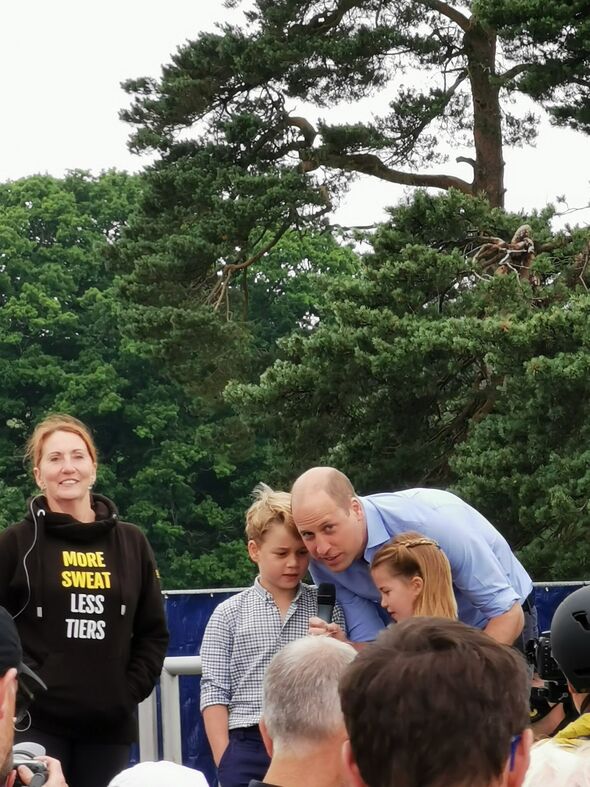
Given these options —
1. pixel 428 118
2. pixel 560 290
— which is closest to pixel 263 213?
pixel 428 118

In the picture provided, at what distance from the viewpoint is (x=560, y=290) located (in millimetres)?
17266

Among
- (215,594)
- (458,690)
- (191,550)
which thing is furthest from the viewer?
(191,550)

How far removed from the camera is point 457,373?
18.1 m

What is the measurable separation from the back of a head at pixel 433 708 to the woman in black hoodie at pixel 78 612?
2.69m

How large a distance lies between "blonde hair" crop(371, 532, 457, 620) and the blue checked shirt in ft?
1.79

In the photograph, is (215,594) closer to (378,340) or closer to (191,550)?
(378,340)

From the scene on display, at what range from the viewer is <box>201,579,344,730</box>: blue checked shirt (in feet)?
14.2

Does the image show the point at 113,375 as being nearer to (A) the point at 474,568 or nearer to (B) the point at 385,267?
(B) the point at 385,267

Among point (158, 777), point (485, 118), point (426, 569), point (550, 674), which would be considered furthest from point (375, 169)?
point (158, 777)

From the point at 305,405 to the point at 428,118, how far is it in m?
5.46

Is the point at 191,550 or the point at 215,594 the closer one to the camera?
the point at 215,594

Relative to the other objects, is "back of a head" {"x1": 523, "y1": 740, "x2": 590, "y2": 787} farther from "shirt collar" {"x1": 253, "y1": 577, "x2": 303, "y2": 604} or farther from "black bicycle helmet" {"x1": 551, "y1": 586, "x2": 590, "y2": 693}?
"shirt collar" {"x1": 253, "y1": 577, "x2": 303, "y2": 604}

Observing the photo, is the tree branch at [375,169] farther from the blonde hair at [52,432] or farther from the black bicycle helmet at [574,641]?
the black bicycle helmet at [574,641]

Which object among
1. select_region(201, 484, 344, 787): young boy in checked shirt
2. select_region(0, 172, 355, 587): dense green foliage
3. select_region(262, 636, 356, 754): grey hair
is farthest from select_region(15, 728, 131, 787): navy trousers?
select_region(0, 172, 355, 587): dense green foliage
